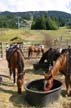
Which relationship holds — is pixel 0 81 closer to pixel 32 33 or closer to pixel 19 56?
pixel 19 56

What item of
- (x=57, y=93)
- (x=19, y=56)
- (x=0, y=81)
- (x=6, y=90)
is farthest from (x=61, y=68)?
(x=0, y=81)

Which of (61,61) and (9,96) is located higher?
(61,61)

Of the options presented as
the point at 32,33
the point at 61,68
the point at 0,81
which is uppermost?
the point at 61,68

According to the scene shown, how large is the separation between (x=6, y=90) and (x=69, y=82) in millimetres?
2321

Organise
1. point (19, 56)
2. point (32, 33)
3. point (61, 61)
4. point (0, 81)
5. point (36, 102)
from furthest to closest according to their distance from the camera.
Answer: point (32, 33) → point (0, 81) → point (19, 56) → point (61, 61) → point (36, 102)

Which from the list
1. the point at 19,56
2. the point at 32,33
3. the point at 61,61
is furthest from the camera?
A: the point at 32,33

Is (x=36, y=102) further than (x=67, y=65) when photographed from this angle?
No

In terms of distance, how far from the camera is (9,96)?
9.59m

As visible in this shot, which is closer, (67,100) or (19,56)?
(67,100)

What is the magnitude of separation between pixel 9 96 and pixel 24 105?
3.28 feet

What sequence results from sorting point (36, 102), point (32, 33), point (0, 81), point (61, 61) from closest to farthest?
point (36, 102)
point (61, 61)
point (0, 81)
point (32, 33)

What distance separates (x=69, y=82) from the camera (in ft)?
32.1

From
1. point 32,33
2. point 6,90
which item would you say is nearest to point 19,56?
point 6,90

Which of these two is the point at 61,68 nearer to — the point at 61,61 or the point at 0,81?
the point at 61,61
